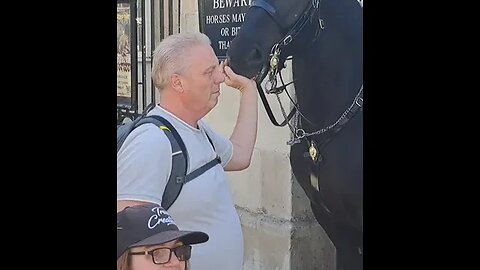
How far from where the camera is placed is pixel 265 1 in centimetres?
266

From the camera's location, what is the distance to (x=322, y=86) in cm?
269

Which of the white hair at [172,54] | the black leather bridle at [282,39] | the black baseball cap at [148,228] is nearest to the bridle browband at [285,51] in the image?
the black leather bridle at [282,39]

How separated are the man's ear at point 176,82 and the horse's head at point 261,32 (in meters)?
0.16

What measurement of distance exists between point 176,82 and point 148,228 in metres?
0.45

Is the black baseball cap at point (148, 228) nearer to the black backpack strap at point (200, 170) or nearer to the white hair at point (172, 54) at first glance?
the black backpack strap at point (200, 170)

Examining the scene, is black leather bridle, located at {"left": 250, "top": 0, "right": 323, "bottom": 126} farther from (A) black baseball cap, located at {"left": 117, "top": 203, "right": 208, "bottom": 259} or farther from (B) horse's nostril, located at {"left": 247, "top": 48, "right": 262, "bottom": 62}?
(A) black baseball cap, located at {"left": 117, "top": 203, "right": 208, "bottom": 259}

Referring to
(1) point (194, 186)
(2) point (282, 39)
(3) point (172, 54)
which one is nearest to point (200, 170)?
Answer: (1) point (194, 186)

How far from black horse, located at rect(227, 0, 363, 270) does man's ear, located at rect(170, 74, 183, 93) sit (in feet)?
0.55

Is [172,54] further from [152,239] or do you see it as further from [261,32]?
[152,239]

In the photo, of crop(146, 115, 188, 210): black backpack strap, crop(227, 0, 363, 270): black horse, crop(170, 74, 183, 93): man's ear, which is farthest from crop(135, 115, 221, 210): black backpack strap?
crop(227, 0, 363, 270): black horse

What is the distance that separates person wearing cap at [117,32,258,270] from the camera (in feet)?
8.58
